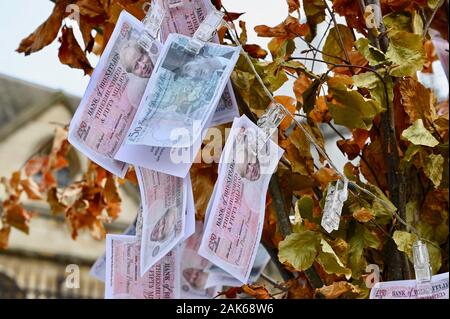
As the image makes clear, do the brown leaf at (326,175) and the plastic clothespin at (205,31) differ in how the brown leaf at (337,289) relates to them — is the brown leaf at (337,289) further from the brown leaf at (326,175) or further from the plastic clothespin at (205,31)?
the plastic clothespin at (205,31)

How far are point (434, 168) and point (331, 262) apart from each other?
0.22m

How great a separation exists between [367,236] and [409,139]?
0.48 ft

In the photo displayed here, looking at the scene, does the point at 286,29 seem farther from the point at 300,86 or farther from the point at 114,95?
the point at 114,95

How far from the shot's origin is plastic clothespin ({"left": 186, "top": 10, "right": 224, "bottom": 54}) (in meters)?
1.00

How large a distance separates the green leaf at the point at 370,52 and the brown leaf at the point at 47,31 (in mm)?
451

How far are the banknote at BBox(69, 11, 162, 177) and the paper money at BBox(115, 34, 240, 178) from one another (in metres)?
0.03

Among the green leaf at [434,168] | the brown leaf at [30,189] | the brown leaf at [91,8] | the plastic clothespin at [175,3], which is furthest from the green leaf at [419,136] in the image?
the brown leaf at [30,189]

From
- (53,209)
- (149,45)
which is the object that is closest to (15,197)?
(53,209)

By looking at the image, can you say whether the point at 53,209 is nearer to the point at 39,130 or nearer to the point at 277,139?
the point at 277,139

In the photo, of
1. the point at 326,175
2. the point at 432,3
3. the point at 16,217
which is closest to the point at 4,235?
the point at 16,217

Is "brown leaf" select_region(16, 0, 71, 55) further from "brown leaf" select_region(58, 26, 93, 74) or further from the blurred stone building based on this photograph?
the blurred stone building

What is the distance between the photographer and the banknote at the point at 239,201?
0.98m

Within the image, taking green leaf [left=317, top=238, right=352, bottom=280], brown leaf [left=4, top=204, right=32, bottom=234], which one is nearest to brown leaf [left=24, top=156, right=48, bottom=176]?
brown leaf [left=4, top=204, right=32, bottom=234]

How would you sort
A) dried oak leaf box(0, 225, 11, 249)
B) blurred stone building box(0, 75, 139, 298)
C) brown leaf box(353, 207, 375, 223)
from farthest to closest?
blurred stone building box(0, 75, 139, 298) → dried oak leaf box(0, 225, 11, 249) → brown leaf box(353, 207, 375, 223)
